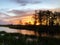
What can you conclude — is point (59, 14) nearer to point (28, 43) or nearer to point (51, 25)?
point (51, 25)

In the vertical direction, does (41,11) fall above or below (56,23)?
above

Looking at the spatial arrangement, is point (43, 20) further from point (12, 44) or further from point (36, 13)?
point (12, 44)

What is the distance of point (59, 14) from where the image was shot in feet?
295

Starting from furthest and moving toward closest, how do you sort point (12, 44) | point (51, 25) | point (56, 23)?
point (56, 23) → point (51, 25) → point (12, 44)

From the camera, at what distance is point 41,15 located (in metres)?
98.9

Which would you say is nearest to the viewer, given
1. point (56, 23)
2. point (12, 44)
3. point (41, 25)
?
point (12, 44)

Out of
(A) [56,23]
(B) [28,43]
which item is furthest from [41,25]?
(B) [28,43]

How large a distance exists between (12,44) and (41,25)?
7771 cm

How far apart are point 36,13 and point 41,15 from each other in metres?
3.70

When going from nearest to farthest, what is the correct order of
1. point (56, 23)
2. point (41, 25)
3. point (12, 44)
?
point (12, 44) → point (56, 23) → point (41, 25)

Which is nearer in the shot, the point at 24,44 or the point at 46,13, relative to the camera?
the point at 24,44

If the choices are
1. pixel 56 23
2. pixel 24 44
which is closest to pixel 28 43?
pixel 24 44

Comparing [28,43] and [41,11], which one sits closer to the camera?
[28,43]

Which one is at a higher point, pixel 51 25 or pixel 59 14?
pixel 59 14
